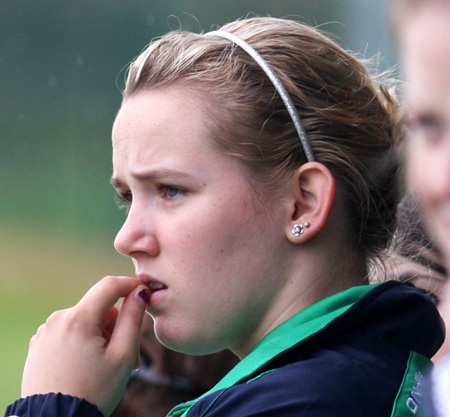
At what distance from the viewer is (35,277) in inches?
274

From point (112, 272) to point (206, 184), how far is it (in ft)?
14.9

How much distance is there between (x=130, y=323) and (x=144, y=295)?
2.5 inches

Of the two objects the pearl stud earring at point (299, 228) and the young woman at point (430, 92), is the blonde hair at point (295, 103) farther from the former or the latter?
the young woman at point (430, 92)

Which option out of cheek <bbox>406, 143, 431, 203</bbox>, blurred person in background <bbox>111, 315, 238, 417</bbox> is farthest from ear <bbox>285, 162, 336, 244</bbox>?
cheek <bbox>406, 143, 431, 203</bbox>

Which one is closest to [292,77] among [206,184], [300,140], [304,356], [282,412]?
[300,140]

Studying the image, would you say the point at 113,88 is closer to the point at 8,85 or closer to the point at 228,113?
the point at 8,85

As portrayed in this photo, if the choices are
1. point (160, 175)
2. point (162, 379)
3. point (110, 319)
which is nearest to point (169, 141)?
point (160, 175)

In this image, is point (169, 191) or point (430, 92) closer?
point (430, 92)

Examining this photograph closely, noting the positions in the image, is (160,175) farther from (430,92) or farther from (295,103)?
(430,92)

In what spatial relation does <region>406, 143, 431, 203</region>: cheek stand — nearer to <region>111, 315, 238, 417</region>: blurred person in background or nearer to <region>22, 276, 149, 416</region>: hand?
<region>22, 276, 149, 416</region>: hand

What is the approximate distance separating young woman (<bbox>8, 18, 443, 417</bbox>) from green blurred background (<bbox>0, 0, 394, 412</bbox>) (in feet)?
14.8

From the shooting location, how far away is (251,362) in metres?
1.25

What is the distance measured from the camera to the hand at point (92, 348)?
1387 mm

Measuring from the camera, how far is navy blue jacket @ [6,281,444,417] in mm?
1128
